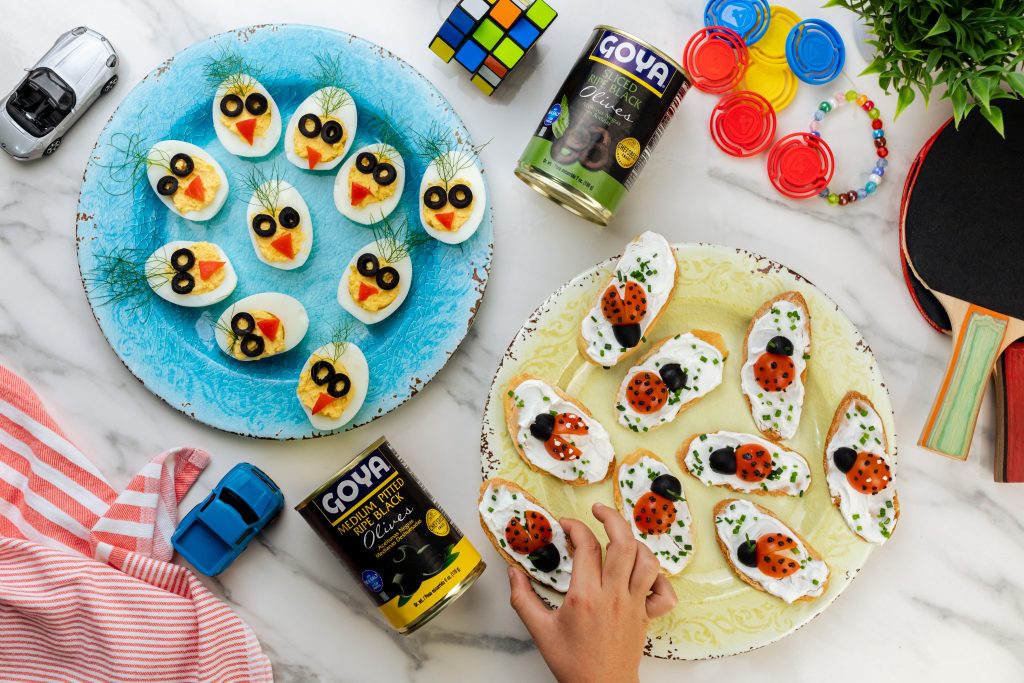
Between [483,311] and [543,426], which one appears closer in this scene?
[543,426]

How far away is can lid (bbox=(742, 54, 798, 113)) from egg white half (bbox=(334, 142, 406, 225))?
0.81 metres

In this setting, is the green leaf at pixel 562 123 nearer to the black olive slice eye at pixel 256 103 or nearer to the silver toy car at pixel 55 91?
the black olive slice eye at pixel 256 103

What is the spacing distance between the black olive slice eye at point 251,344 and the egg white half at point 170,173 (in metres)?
0.29

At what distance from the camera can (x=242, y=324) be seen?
1.58 m

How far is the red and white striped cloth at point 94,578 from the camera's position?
1523mm

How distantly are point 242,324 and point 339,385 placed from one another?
251 millimetres

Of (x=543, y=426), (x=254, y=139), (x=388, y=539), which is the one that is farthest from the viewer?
(x=254, y=139)

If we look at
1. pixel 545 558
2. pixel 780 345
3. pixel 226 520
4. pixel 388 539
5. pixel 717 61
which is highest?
pixel 717 61

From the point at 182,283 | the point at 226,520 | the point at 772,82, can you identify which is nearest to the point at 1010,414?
the point at 772,82

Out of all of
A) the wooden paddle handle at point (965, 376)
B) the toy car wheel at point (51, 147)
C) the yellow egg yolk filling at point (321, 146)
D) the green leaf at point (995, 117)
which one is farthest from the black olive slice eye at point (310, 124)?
the wooden paddle handle at point (965, 376)

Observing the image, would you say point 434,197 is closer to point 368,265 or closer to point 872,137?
point 368,265

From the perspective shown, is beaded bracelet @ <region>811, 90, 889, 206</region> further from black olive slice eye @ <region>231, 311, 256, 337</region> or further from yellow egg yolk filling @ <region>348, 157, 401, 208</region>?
black olive slice eye @ <region>231, 311, 256, 337</region>

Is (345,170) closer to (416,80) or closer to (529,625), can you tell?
(416,80)

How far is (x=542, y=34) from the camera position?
1.59 metres
